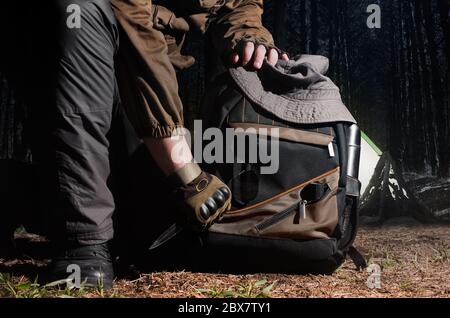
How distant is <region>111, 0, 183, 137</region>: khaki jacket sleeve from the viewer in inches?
67.7

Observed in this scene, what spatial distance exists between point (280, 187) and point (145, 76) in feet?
2.21

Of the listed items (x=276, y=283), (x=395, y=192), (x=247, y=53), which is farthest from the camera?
(x=395, y=192)

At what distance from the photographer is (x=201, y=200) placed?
1.76m

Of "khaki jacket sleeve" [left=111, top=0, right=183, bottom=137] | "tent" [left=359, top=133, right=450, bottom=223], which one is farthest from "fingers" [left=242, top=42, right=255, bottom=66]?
"tent" [left=359, top=133, right=450, bottom=223]

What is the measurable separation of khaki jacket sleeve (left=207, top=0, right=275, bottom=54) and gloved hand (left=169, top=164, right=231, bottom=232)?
2.09 feet

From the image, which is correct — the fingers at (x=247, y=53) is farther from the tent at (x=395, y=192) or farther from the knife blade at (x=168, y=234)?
the tent at (x=395, y=192)

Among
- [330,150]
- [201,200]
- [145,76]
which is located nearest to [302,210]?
[330,150]

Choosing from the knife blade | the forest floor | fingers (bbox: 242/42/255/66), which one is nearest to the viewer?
the forest floor

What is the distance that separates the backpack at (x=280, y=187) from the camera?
195 cm

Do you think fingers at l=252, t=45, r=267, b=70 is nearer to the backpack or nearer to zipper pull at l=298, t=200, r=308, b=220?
the backpack

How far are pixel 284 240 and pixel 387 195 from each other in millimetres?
2398

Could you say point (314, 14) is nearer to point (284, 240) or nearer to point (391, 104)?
point (391, 104)

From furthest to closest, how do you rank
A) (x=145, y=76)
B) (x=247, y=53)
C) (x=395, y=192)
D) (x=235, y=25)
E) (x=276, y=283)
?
(x=395, y=192)
(x=235, y=25)
(x=247, y=53)
(x=276, y=283)
(x=145, y=76)

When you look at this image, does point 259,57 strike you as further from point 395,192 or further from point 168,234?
point 395,192
